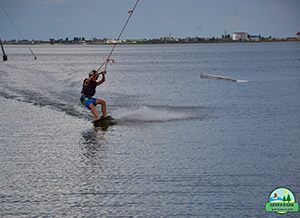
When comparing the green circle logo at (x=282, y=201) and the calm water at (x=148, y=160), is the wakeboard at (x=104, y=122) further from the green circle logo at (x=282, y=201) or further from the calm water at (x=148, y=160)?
the green circle logo at (x=282, y=201)

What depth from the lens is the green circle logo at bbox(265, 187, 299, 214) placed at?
11979 millimetres

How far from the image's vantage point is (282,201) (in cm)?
1262

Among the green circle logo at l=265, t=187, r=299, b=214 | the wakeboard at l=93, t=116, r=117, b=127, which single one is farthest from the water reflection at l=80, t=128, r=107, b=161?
the green circle logo at l=265, t=187, r=299, b=214

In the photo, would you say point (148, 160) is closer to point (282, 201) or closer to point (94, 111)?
point (282, 201)

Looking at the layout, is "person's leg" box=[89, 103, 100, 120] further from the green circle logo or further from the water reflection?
the green circle logo

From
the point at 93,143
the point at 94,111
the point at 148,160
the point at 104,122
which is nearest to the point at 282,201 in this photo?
the point at 148,160

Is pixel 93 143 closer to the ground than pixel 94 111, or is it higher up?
closer to the ground

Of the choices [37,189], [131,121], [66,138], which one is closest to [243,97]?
[131,121]

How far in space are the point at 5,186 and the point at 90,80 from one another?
10.0 metres

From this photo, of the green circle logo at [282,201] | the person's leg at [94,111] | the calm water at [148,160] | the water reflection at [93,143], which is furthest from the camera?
the person's leg at [94,111]

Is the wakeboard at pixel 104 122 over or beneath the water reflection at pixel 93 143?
over

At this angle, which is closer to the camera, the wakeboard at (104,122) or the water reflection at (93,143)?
the water reflection at (93,143)

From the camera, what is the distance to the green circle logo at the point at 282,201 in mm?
11979

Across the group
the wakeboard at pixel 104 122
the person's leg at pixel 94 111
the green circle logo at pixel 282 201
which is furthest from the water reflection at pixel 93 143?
the green circle logo at pixel 282 201
